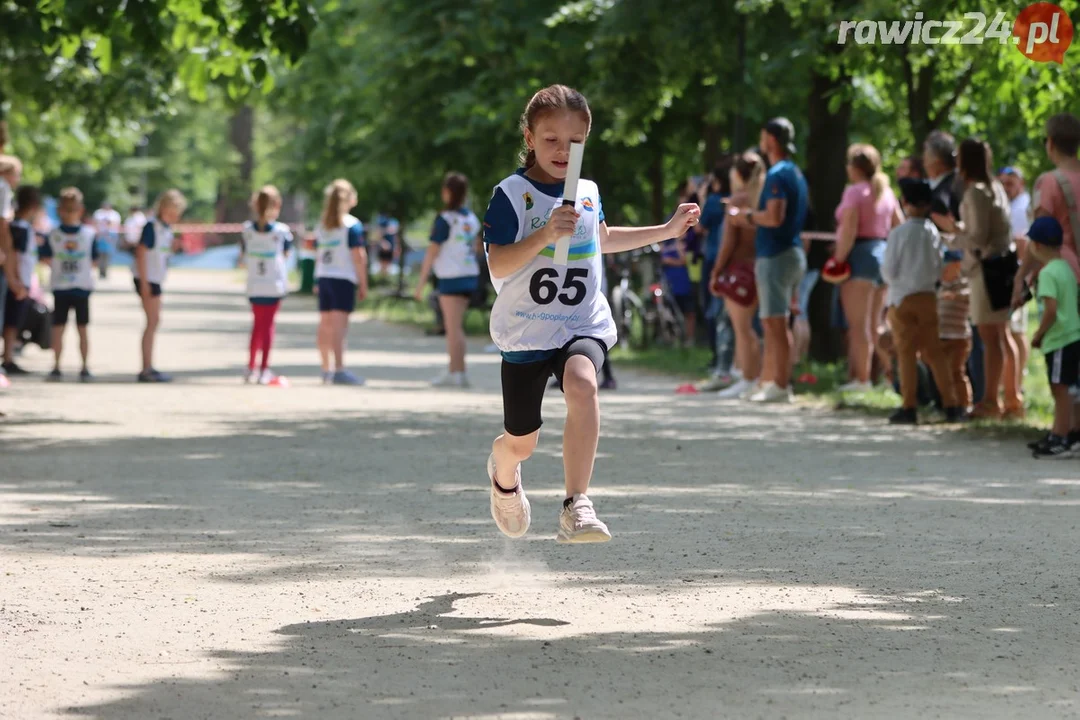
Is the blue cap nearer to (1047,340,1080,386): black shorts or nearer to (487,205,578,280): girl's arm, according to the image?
(1047,340,1080,386): black shorts

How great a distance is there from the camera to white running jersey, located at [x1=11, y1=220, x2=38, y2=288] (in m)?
18.4

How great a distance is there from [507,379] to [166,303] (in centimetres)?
3397

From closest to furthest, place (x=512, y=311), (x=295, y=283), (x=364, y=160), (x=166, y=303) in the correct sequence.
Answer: (x=512, y=311) < (x=364, y=160) < (x=166, y=303) < (x=295, y=283)

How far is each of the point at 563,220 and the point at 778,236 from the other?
9396 millimetres

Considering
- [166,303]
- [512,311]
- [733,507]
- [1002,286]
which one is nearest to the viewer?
[512,311]

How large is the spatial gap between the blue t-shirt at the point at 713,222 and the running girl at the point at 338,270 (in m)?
3.23

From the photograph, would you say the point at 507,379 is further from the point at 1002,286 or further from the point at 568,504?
the point at 1002,286

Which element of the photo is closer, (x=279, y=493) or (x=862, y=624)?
(x=862, y=624)

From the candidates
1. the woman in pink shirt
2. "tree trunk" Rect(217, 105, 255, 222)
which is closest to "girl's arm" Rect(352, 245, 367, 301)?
the woman in pink shirt

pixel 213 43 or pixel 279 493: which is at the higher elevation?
pixel 213 43

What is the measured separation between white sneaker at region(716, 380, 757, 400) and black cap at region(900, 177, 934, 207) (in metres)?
3.32

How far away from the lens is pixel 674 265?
76.9 ft

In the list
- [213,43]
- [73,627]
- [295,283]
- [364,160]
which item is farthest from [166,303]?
[73,627]

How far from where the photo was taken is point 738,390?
16.9m
